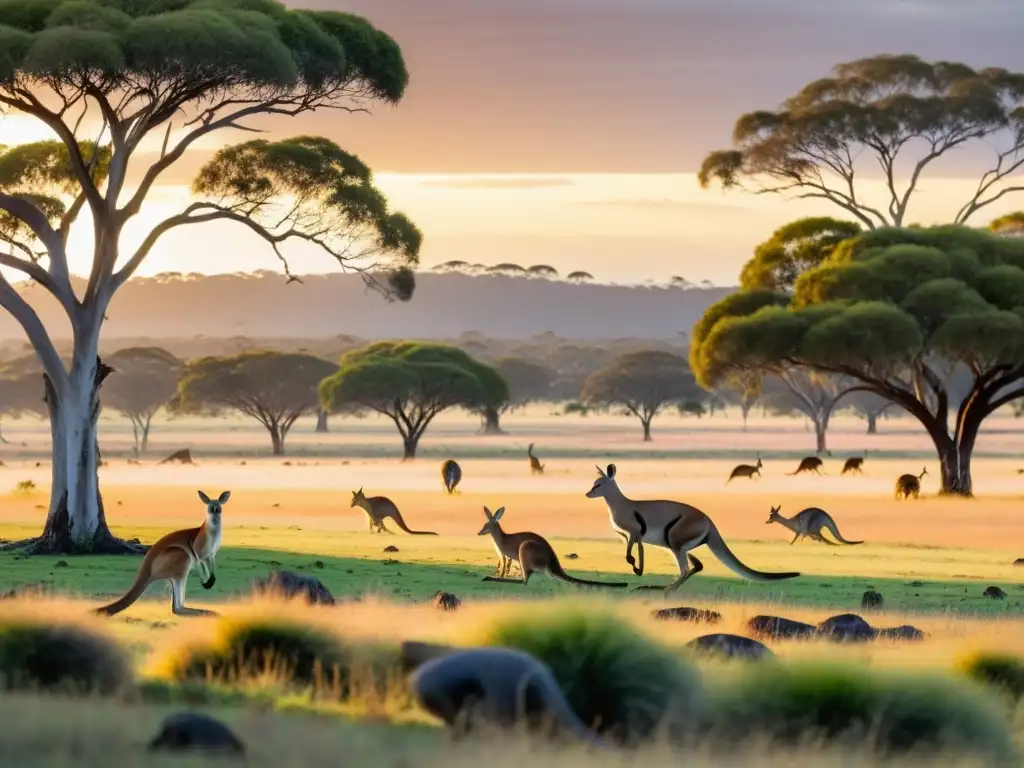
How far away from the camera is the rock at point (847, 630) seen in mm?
15617

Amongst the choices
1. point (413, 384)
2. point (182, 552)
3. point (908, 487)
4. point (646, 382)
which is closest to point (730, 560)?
point (182, 552)

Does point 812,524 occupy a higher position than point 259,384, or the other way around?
point 259,384

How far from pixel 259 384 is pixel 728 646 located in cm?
8944

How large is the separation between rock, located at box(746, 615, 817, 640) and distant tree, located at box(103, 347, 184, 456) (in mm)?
100176

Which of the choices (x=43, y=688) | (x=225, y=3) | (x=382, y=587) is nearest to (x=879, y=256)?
(x=225, y=3)

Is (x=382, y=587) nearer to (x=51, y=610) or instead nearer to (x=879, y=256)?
(x=51, y=610)

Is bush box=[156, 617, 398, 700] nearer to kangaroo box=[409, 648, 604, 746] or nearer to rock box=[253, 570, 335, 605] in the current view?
kangaroo box=[409, 648, 604, 746]

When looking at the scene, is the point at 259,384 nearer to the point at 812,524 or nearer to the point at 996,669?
the point at 812,524

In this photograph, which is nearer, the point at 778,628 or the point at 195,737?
the point at 195,737

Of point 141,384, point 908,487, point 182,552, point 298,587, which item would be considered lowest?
point 908,487

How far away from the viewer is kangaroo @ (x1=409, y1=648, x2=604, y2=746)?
33.2ft

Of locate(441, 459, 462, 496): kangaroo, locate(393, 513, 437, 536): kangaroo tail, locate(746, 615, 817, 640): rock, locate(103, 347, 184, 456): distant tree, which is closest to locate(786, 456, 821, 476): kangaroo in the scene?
locate(441, 459, 462, 496): kangaroo

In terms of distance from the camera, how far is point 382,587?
22.9 metres

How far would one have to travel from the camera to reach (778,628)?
52.9 feet
